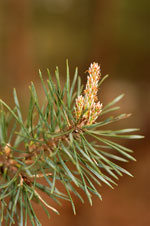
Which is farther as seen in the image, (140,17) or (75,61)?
(75,61)

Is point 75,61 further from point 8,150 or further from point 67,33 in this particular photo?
point 8,150

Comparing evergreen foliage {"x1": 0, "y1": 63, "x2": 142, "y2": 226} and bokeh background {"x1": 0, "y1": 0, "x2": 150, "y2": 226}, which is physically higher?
bokeh background {"x1": 0, "y1": 0, "x2": 150, "y2": 226}

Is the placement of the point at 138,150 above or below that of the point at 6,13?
below

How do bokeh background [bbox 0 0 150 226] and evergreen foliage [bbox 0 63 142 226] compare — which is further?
bokeh background [bbox 0 0 150 226]

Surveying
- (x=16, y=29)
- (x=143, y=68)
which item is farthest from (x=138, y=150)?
(x=16, y=29)

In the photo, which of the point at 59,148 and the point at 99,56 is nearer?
the point at 59,148

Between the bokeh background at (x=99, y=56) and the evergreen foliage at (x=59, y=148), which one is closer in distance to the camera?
the evergreen foliage at (x=59, y=148)

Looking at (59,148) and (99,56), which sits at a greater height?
(99,56)

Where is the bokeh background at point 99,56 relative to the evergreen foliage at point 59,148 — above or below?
above
